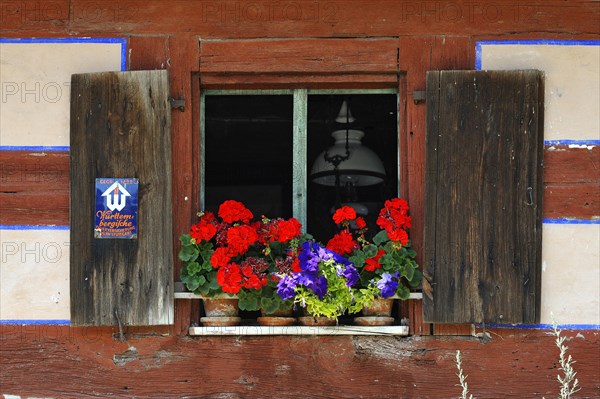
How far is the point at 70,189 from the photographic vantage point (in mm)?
3869

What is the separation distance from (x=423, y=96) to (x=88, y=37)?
5.72 feet

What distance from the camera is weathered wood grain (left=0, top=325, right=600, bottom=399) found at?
3893 mm

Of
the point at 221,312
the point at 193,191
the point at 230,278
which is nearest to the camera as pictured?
the point at 230,278

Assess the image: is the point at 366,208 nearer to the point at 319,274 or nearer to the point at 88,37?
the point at 319,274

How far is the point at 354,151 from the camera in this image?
4.16m

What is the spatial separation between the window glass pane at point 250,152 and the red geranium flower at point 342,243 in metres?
0.35

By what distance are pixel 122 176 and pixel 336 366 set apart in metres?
1.42

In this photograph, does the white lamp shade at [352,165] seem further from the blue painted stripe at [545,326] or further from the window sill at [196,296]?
the blue painted stripe at [545,326]

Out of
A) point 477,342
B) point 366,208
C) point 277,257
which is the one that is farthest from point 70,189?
point 477,342

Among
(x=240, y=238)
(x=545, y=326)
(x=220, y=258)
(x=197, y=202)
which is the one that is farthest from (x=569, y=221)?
(x=197, y=202)

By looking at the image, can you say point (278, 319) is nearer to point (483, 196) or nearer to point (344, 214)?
point (344, 214)

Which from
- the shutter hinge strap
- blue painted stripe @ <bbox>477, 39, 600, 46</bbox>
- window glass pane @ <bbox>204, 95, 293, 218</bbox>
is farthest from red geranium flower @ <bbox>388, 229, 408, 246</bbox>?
the shutter hinge strap

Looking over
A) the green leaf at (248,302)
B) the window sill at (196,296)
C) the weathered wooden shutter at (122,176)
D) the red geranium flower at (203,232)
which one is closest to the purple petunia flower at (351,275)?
the window sill at (196,296)

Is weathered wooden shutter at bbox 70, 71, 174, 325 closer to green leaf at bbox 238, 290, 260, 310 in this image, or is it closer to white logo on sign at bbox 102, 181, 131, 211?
white logo on sign at bbox 102, 181, 131, 211
